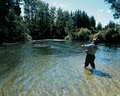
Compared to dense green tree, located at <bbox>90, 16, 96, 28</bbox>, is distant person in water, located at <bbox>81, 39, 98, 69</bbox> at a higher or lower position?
lower

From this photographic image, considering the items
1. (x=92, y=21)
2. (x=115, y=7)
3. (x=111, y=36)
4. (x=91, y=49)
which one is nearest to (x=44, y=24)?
(x=92, y=21)

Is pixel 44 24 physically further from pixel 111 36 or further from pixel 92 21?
pixel 111 36

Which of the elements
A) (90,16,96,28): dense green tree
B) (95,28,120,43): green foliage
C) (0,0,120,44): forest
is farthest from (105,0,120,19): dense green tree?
(90,16,96,28): dense green tree

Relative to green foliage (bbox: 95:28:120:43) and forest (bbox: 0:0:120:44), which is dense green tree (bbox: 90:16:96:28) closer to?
forest (bbox: 0:0:120:44)

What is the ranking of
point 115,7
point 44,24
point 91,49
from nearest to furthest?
point 91,49
point 115,7
point 44,24

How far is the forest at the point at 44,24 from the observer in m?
43.2

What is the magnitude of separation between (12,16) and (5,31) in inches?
177

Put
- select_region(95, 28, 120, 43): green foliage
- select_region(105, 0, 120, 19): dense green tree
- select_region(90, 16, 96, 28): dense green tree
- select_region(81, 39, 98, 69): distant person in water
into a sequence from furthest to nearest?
select_region(90, 16, 96, 28): dense green tree < select_region(95, 28, 120, 43): green foliage < select_region(105, 0, 120, 19): dense green tree < select_region(81, 39, 98, 69): distant person in water

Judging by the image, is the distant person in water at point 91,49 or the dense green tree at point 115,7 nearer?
the distant person in water at point 91,49

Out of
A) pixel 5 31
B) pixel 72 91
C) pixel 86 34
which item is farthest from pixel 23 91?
pixel 86 34

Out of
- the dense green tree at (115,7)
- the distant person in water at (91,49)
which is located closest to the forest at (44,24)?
the dense green tree at (115,7)

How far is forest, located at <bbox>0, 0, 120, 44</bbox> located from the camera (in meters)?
43.2

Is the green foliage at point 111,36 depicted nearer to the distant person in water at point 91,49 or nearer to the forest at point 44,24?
the forest at point 44,24

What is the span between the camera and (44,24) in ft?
293
